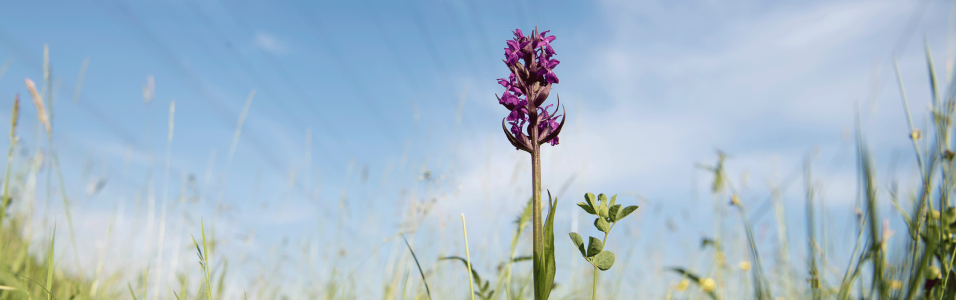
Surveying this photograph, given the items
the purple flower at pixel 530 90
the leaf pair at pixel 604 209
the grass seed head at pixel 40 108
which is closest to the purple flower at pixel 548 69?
the purple flower at pixel 530 90

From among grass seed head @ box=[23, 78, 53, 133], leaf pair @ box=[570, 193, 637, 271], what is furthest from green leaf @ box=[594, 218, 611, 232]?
grass seed head @ box=[23, 78, 53, 133]

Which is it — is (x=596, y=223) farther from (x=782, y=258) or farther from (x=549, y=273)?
(x=782, y=258)

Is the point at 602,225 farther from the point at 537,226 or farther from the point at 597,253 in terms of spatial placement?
the point at 537,226

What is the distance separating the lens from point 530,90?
4.05 ft

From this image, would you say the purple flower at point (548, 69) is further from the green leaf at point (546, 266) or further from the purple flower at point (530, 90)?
the green leaf at point (546, 266)

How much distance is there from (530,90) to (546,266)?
0.44 metres

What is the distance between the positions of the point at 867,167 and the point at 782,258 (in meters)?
1.28

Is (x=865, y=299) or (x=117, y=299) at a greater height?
(x=865, y=299)

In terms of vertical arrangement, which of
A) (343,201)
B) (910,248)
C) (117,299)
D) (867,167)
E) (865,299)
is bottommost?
(117,299)

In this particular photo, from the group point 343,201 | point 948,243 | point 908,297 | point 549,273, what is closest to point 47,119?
point 549,273

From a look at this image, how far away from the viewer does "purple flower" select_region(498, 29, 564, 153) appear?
3.97 feet

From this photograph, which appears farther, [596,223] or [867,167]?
[596,223]

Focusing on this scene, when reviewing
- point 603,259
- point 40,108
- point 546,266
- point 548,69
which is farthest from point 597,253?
point 40,108

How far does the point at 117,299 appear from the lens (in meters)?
2.51
